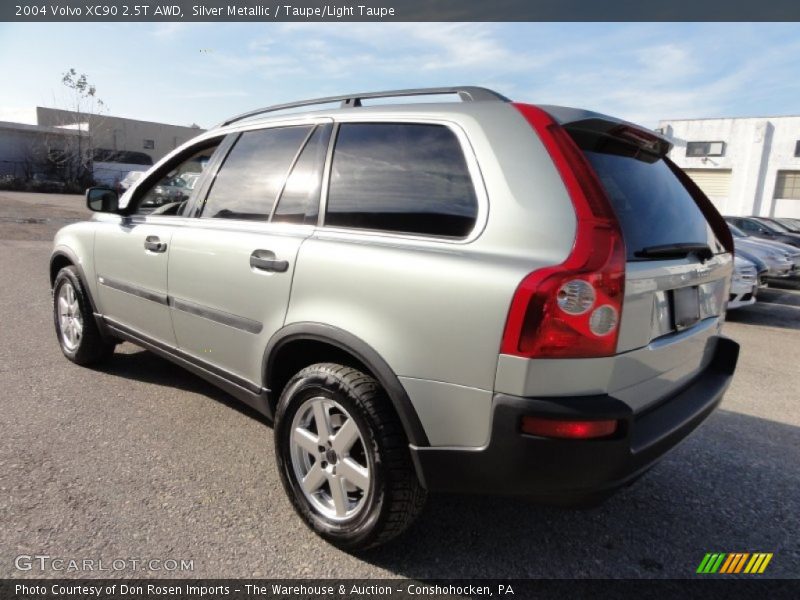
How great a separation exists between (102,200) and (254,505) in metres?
2.47

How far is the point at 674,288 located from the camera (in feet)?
6.98

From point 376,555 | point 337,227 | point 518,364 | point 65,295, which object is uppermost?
point 337,227

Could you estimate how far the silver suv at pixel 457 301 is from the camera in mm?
1797

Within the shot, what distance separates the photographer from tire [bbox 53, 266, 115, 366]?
4.18m

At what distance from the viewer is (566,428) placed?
5.82 feet

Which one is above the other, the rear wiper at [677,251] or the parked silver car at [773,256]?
the rear wiper at [677,251]

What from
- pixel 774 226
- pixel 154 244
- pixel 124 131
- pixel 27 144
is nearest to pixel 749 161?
pixel 774 226

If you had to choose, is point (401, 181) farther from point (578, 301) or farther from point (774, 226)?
point (774, 226)

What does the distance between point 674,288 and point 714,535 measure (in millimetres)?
1263

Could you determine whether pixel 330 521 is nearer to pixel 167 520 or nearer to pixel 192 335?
pixel 167 520

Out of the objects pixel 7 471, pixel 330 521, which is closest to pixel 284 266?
pixel 330 521

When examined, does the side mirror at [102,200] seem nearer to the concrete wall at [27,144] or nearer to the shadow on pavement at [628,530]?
the shadow on pavement at [628,530]

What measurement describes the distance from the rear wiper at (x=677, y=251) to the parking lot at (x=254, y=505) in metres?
1.27

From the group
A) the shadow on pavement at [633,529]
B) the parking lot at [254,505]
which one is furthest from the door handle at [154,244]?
the shadow on pavement at [633,529]
